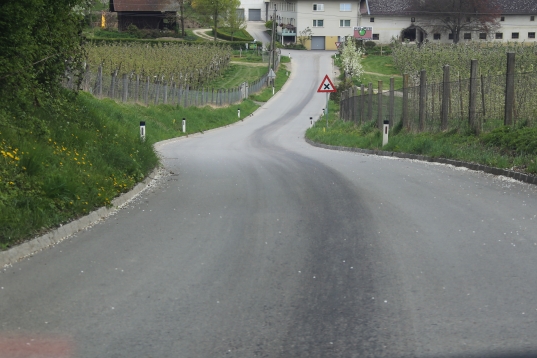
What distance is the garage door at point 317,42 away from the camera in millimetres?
114438

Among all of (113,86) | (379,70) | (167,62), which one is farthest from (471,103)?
(379,70)

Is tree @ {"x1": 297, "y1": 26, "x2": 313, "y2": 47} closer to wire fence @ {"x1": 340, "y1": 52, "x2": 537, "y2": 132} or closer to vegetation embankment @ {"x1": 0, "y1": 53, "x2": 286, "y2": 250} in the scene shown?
wire fence @ {"x1": 340, "y1": 52, "x2": 537, "y2": 132}

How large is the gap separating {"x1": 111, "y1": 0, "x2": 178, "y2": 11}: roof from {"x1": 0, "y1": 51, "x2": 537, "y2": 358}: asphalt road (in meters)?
91.4

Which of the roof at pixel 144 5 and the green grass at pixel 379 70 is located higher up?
the roof at pixel 144 5

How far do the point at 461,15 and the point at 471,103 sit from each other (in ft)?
268

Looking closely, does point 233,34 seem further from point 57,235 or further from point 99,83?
point 57,235

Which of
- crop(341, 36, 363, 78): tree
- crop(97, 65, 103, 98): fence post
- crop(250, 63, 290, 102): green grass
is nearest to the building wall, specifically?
crop(250, 63, 290, 102): green grass

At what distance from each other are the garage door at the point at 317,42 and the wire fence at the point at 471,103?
86.1 meters

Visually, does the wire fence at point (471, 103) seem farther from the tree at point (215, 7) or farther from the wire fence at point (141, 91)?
the tree at point (215, 7)

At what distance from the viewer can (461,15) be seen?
98188 mm

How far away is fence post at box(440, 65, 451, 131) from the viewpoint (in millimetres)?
22500

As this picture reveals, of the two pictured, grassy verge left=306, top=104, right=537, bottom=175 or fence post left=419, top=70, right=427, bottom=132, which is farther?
fence post left=419, top=70, right=427, bottom=132

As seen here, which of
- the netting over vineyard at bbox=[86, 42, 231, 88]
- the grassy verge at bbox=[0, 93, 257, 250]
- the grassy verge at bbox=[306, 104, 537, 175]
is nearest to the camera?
the grassy verge at bbox=[0, 93, 257, 250]

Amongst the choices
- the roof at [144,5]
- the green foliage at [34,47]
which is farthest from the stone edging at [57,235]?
the roof at [144,5]
